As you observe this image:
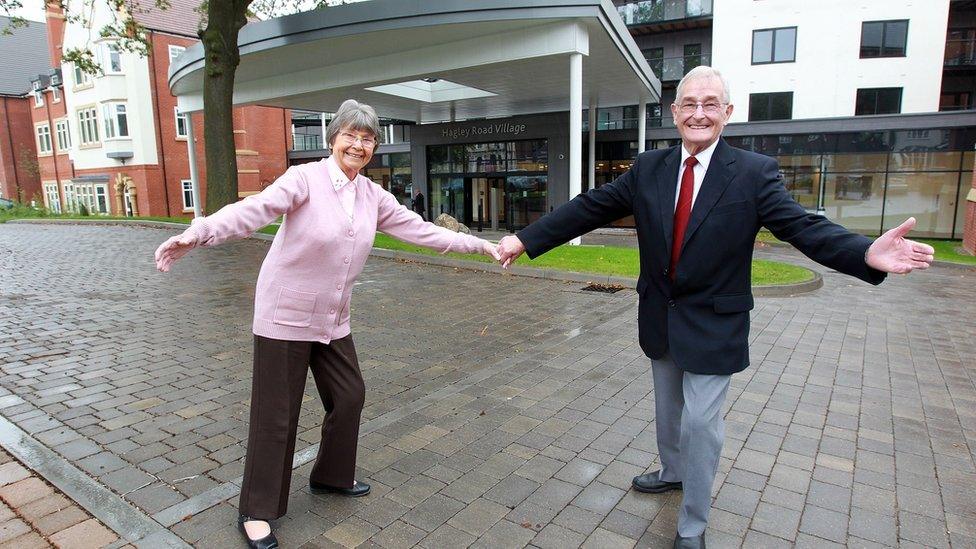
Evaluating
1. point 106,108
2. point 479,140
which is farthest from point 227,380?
point 106,108

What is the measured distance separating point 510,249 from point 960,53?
33190mm

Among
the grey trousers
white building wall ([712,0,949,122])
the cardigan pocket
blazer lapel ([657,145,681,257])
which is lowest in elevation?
the grey trousers

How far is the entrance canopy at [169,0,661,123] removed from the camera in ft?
44.6

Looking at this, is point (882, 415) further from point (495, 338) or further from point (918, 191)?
point (918, 191)

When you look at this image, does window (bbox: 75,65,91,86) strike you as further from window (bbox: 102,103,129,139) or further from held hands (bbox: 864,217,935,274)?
held hands (bbox: 864,217,935,274)

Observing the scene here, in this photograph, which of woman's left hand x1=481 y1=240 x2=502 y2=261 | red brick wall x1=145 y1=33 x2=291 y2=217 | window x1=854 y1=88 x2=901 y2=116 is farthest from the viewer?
red brick wall x1=145 y1=33 x2=291 y2=217

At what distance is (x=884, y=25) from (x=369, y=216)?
2957cm

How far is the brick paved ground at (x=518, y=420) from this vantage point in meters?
3.06

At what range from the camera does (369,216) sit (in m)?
2.99

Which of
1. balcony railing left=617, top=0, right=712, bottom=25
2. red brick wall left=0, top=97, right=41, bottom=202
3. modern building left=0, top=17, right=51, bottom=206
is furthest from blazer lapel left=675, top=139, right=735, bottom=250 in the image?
red brick wall left=0, top=97, right=41, bottom=202

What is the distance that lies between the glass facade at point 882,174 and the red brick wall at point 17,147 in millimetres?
47750

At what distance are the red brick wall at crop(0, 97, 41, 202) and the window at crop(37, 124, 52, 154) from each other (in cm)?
204

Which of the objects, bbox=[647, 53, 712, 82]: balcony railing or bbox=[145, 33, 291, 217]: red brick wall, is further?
bbox=[145, 33, 291, 217]: red brick wall

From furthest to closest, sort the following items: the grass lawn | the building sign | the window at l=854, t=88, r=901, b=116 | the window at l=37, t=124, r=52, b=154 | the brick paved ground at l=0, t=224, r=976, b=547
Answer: the window at l=37, t=124, r=52, b=154
the window at l=854, t=88, r=901, b=116
the building sign
the grass lawn
the brick paved ground at l=0, t=224, r=976, b=547
